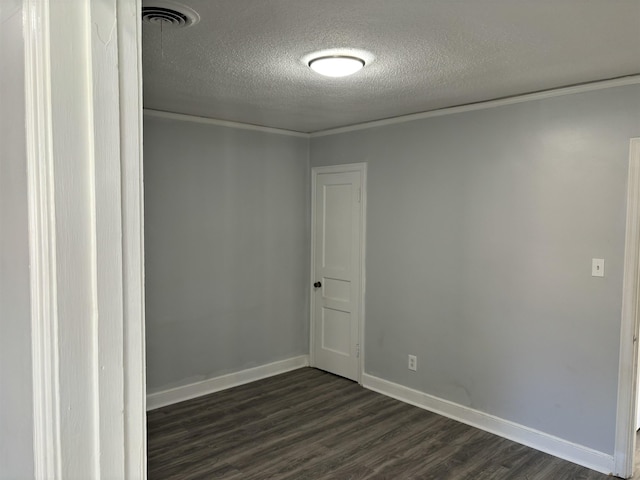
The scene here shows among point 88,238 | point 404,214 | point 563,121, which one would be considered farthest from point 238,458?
point 563,121

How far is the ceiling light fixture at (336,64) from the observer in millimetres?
2443

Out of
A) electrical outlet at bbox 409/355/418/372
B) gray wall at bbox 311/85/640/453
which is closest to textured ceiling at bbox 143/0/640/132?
gray wall at bbox 311/85/640/453

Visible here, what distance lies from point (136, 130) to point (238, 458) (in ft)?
9.81

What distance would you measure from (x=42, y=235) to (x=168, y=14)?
1569 mm

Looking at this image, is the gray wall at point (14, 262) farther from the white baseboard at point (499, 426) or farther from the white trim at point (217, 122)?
the white baseboard at point (499, 426)

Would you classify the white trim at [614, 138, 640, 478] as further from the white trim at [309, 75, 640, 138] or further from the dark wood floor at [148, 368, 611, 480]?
the white trim at [309, 75, 640, 138]

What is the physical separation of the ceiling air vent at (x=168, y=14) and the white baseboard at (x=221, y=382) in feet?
10.0

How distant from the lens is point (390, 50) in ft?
7.78

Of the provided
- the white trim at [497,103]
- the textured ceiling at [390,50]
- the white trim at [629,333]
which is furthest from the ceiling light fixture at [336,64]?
the white trim at [629,333]

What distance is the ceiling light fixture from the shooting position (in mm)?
2443

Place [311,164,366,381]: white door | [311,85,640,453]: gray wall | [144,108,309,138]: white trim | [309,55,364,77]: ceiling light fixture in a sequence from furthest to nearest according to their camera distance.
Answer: [311,164,366,381]: white door
[144,108,309,138]: white trim
[311,85,640,453]: gray wall
[309,55,364,77]: ceiling light fixture

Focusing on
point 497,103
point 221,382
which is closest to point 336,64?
point 497,103

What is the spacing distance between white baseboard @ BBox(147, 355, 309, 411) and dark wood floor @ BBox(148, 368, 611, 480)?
0.32 feet

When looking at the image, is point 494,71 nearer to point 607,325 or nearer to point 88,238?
point 607,325
